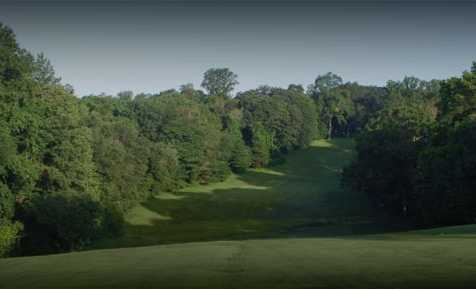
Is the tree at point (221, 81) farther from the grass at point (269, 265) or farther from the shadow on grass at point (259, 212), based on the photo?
the grass at point (269, 265)

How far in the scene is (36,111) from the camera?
47.2 m

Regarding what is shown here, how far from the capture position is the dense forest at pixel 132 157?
4344 cm

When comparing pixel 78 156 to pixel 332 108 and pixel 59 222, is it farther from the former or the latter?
pixel 332 108

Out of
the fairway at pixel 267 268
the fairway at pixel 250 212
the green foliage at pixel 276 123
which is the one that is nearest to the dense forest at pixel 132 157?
the fairway at pixel 250 212

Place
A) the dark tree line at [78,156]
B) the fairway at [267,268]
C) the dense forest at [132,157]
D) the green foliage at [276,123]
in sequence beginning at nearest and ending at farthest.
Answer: the fairway at [267,268] → the dark tree line at [78,156] → the dense forest at [132,157] → the green foliage at [276,123]

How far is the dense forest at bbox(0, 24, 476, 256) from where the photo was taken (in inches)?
1710

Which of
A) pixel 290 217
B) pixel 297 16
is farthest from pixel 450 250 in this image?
pixel 290 217

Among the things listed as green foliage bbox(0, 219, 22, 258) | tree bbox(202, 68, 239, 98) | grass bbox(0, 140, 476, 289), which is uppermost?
tree bbox(202, 68, 239, 98)

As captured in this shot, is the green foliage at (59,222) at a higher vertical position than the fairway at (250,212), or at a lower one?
higher

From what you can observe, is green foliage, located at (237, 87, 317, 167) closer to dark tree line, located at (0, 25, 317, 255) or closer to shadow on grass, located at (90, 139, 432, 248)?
dark tree line, located at (0, 25, 317, 255)

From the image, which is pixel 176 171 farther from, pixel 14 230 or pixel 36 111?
pixel 14 230

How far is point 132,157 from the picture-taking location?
72.2 meters

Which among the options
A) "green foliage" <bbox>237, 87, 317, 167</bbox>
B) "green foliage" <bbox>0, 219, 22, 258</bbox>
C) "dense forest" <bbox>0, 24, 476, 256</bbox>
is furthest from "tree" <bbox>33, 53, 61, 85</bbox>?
"green foliage" <bbox>237, 87, 317, 167</bbox>

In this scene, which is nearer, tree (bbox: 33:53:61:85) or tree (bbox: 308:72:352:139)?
tree (bbox: 33:53:61:85)
